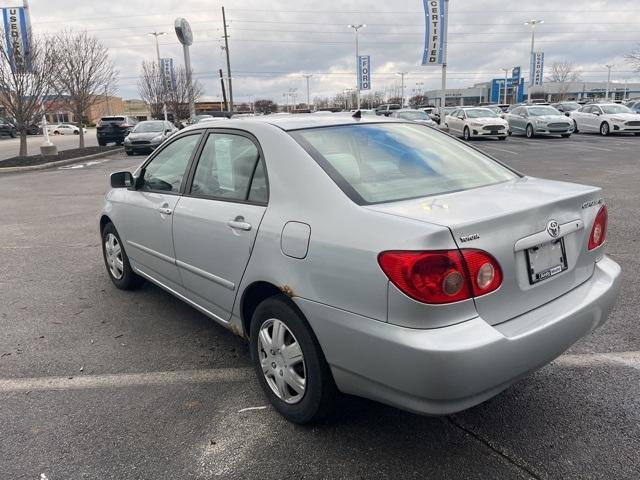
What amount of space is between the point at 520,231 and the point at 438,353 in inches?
27.5

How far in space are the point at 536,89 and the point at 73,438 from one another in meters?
108

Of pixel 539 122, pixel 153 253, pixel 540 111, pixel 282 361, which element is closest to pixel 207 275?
pixel 282 361

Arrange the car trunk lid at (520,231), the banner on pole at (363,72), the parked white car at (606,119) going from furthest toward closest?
the banner on pole at (363,72) → the parked white car at (606,119) → the car trunk lid at (520,231)

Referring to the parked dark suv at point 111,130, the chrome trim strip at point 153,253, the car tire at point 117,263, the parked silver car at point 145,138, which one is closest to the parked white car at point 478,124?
the parked silver car at point 145,138

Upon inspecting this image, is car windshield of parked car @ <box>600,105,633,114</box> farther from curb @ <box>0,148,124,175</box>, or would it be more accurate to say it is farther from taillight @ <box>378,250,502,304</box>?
taillight @ <box>378,250,502,304</box>

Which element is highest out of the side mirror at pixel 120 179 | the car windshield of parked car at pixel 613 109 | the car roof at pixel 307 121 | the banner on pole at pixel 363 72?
the banner on pole at pixel 363 72

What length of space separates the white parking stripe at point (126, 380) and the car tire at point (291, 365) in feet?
1.53

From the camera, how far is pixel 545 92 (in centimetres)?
9581

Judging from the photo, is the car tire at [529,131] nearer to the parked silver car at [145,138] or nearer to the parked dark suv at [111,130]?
the parked silver car at [145,138]

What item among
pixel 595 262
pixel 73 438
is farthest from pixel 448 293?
pixel 73 438

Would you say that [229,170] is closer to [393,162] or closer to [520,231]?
[393,162]

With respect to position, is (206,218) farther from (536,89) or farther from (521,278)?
(536,89)

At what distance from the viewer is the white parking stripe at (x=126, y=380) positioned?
3.33 m

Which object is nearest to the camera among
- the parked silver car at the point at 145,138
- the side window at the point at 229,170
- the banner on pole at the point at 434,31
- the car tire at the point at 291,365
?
the car tire at the point at 291,365
